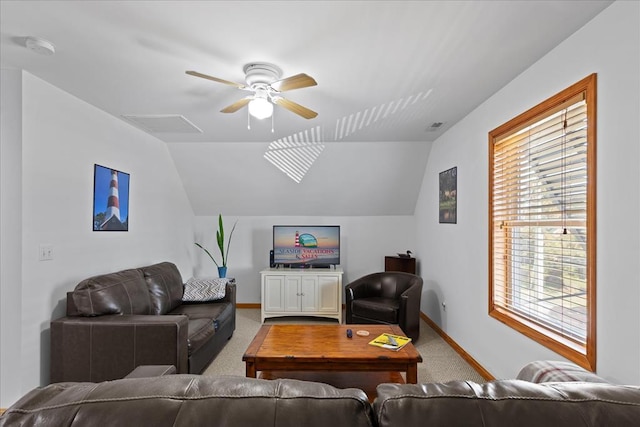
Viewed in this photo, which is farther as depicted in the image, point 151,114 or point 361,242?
point 361,242

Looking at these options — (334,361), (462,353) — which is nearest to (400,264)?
(462,353)

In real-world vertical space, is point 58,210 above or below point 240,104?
below

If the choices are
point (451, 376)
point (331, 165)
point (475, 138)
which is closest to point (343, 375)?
point (451, 376)

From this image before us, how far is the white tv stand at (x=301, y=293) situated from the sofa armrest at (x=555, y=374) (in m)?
3.37

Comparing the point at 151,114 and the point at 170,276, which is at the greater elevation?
the point at 151,114

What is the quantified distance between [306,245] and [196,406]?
462cm

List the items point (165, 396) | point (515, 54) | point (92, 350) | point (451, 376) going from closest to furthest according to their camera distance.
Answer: point (165, 396) → point (515, 54) → point (92, 350) → point (451, 376)

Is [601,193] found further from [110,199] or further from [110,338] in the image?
[110,199]

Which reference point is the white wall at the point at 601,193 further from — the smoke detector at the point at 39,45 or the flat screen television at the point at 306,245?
the smoke detector at the point at 39,45

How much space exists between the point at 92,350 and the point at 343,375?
1929 mm

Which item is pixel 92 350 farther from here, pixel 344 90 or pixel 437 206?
pixel 437 206

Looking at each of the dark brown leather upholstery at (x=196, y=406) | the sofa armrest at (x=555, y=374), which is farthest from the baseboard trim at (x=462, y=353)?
the dark brown leather upholstery at (x=196, y=406)

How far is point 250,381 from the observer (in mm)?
853

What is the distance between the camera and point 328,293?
5016mm
